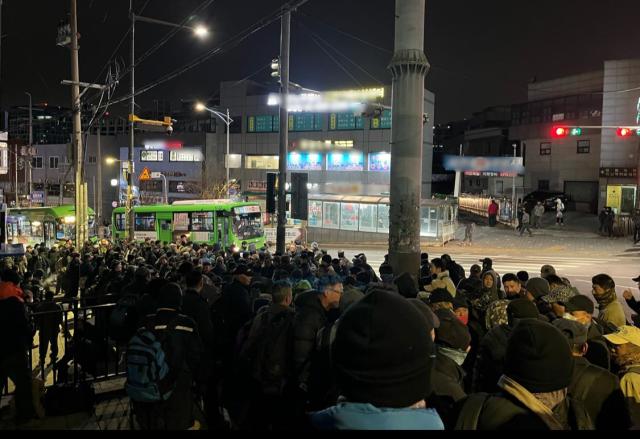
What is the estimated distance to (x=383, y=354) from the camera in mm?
1874

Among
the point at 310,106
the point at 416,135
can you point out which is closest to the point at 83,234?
the point at 416,135

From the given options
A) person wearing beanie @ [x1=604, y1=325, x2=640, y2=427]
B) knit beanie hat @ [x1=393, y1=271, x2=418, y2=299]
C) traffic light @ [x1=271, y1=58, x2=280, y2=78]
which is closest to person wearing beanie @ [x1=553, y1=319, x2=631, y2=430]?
person wearing beanie @ [x1=604, y1=325, x2=640, y2=427]

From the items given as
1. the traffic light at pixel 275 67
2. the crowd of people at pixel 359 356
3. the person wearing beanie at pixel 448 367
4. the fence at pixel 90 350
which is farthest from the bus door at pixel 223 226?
the person wearing beanie at pixel 448 367

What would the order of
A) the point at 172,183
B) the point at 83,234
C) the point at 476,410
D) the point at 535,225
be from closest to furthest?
the point at 476,410, the point at 83,234, the point at 535,225, the point at 172,183

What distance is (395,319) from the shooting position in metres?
1.92

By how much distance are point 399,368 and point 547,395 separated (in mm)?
1123

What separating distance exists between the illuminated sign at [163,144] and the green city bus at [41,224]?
98.0ft

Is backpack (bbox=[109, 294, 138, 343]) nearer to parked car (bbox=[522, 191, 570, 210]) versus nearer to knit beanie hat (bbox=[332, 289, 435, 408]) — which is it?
knit beanie hat (bbox=[332, 289, 435, 408])

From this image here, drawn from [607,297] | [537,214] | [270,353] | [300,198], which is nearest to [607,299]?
[607,297]

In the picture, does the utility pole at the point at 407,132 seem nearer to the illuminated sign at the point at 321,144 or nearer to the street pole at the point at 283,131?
the street pole at the point at 283,131

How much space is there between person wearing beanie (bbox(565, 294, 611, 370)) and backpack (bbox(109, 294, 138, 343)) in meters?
4.92

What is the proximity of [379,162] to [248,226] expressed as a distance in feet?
87.4

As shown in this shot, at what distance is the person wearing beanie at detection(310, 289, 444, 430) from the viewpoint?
6.18 ft

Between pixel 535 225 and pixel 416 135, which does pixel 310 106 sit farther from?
pixel 416 135
